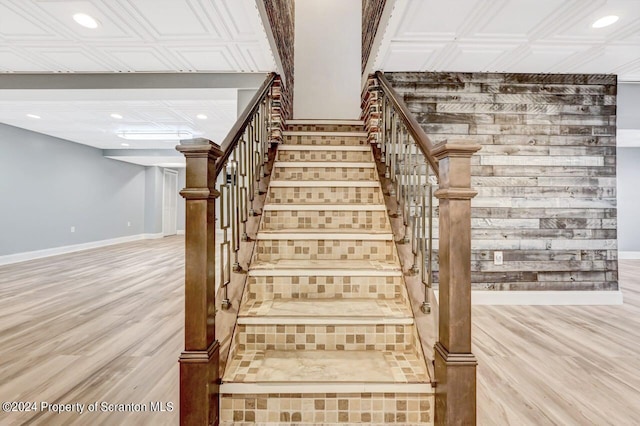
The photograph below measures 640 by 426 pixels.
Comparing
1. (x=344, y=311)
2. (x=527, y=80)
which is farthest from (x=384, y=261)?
(x=527, y=80)

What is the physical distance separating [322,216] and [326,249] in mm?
349

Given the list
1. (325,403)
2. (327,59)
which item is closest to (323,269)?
(325,403)

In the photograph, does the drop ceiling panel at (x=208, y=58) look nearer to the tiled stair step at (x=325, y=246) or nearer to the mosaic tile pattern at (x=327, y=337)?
the tiled stair step at (x=325, y=246)

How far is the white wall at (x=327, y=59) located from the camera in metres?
5.29

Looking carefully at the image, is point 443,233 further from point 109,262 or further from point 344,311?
point 109,262

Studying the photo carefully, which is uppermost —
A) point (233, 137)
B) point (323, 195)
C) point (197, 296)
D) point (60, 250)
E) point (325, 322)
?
point (233, 137)

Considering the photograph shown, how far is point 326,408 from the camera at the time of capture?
55.5 inches

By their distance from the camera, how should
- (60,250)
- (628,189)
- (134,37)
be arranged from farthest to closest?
(628,189), (60,250), (134,37)

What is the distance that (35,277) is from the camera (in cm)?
448

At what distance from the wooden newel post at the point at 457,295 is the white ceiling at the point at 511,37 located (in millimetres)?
1712

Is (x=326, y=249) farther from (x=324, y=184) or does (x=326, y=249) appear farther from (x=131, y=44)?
(x=131, y=44)

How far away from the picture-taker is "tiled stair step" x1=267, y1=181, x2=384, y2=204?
2707mm

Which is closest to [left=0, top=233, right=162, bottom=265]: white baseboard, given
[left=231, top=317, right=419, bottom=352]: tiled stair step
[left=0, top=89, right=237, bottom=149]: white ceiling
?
[left=0, top=89, right=237, bottom=149]: white ceiling

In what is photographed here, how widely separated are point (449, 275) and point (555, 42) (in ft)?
9.06
